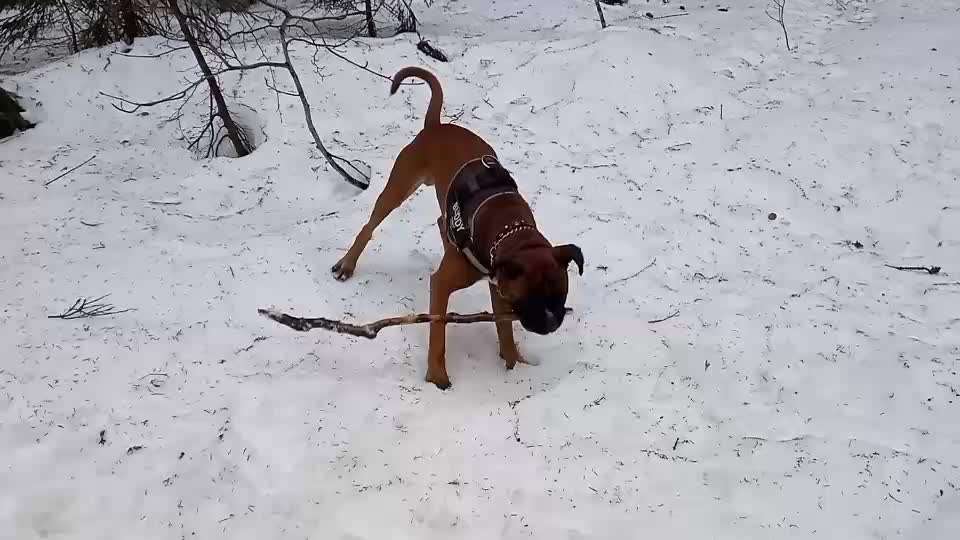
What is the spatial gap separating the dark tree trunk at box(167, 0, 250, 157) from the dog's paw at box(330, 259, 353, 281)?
2.60 m

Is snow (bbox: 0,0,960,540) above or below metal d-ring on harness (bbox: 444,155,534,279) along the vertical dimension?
below

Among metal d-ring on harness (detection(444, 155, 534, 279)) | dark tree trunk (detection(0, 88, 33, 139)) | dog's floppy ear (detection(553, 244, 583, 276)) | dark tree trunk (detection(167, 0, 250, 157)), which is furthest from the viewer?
dark tree trunk (detection(0, 88, 33, 139))

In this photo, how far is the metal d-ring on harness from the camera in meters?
4.34

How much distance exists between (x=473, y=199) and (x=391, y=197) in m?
1.13

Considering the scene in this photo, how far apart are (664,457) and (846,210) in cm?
386

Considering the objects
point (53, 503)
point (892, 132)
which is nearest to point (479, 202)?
point (53, 503)

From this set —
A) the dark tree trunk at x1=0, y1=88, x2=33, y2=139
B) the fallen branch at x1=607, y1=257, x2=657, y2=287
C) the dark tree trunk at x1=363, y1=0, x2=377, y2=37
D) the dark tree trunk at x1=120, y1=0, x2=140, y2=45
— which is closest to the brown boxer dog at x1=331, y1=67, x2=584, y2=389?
the fallen branch at x1=607, y1=257, x2=657, y2=287

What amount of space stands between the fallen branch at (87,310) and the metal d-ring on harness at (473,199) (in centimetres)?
255

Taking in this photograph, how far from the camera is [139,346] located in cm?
459

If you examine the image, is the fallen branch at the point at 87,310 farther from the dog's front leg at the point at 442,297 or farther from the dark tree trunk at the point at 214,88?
the dark tree trunk at the point at 214,88

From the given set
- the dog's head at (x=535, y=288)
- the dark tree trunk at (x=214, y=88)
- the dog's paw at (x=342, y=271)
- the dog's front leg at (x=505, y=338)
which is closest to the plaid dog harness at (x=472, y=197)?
the dog's front leg at (x=505, y=338)

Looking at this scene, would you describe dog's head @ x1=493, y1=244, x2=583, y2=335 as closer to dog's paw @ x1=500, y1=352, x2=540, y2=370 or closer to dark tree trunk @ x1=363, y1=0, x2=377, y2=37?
dog's paw @ x1=500, y1=352, x2=540, y2=370

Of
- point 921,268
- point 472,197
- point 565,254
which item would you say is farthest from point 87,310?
point 921,268

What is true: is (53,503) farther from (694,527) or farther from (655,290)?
(655,290)
